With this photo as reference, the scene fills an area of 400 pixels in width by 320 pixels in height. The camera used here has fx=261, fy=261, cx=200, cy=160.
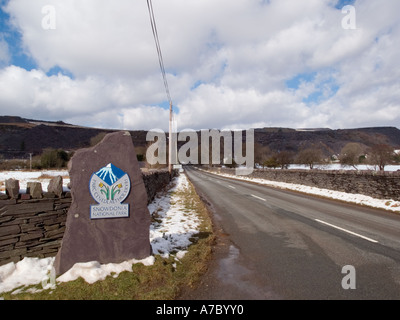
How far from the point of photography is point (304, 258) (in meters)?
5.30

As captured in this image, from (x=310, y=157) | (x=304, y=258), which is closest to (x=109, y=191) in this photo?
(x=304, y=258)

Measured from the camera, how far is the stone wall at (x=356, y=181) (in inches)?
481

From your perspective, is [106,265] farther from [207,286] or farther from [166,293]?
[207,286]

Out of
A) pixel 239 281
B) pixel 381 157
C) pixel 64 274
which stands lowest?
pixel 239 281

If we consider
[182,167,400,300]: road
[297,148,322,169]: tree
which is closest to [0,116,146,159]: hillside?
[297,148,322,169]: tree

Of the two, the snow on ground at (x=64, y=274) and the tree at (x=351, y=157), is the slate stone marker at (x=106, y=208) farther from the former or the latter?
the tree at (x=351, y=157)

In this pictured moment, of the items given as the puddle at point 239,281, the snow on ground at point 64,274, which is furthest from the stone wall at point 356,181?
the snow on ground at point 64,274

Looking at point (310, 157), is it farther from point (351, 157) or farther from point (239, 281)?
point (239, 281)

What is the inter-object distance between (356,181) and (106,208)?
572 inches

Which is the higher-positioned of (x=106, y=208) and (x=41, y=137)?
(x=41, y=137)

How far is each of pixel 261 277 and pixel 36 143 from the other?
154 metres

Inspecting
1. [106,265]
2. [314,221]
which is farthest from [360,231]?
[106,265]

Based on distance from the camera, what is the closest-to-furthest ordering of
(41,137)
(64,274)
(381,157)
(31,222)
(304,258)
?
1. (64,274)
2. (31,222)
3. (304,258)
4. (381,157)
5. (41,137)
